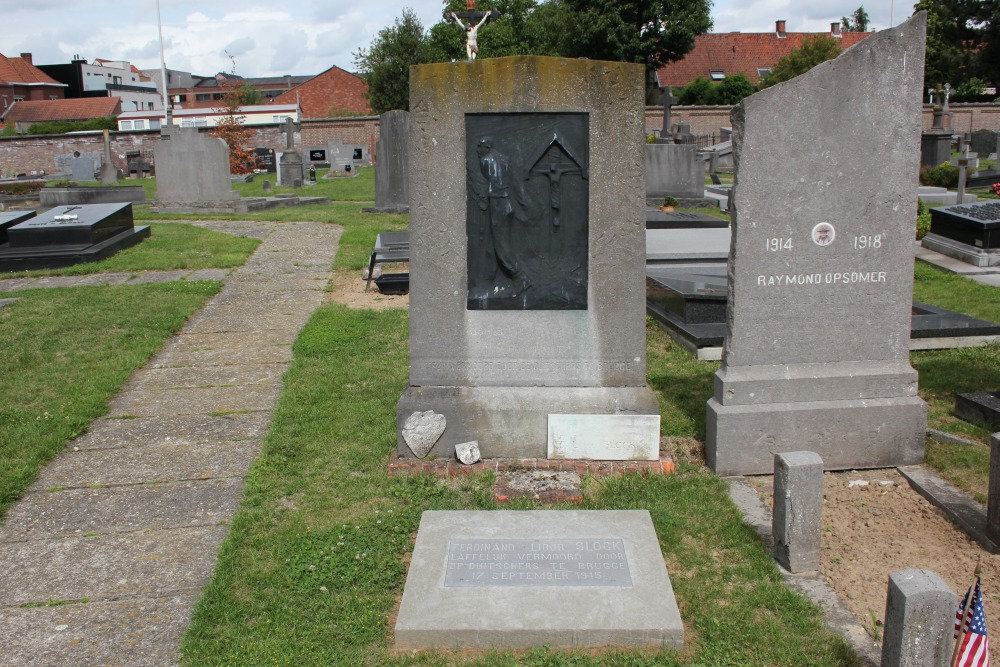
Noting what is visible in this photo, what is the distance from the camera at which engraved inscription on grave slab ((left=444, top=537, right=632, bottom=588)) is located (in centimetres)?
363

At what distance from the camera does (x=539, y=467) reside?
512cm

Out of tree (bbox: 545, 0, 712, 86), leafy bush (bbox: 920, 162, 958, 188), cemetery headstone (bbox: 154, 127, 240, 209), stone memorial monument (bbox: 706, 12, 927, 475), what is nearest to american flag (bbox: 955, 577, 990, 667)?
stone memorial monument (bbox: 706, 12, 927, 475)

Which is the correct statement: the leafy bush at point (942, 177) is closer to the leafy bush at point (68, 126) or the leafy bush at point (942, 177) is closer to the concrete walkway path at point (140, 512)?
the concrete walkway path at point (140, 512)

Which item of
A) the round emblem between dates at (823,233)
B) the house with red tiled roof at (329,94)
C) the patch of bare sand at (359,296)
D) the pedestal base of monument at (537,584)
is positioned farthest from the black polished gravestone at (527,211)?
the house with red tiled roof at (329,94)

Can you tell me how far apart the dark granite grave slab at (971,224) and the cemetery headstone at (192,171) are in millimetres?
14308

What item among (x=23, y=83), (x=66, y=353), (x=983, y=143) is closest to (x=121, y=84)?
(x=23, y=83)

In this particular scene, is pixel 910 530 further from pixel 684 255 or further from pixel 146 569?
pixel 684 255

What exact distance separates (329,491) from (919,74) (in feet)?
13.5

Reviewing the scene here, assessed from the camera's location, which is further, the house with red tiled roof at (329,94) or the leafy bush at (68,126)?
the house with red tiled roof at (329,94)

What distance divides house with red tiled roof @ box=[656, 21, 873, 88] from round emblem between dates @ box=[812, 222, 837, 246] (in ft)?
194

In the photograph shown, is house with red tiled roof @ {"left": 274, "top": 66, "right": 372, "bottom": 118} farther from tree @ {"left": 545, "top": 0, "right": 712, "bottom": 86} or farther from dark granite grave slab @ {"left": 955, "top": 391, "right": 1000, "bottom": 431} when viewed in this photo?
dark granite grave slab @ {"left": 955, "top": 391, "right": 1000, "bottom": 431}

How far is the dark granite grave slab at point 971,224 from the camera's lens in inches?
452

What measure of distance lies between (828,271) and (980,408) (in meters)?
1.68

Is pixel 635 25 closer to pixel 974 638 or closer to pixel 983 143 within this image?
pixel 983 143
